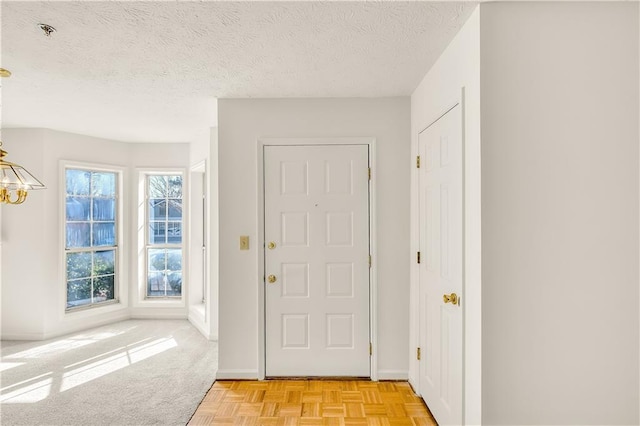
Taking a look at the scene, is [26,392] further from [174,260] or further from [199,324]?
[174,260]

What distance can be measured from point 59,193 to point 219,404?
10.6 ft

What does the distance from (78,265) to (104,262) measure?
298mm

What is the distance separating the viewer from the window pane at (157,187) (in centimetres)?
505

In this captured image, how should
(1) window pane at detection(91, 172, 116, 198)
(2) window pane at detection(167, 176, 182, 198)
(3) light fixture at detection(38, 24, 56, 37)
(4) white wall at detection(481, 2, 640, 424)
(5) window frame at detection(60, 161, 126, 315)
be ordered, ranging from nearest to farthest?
(4) white wall at detection(481, 2, 640, 424) → (3) light fixture at detection(38, 24, 56, 37) → (5) window frame at detection(60, 161, 126, 315) → (1) window pane at detection(91, 172, 116, 198) → (2) window pane at detection(167, 176, 182, 198)

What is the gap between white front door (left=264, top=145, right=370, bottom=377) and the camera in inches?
124

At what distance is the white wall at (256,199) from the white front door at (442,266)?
1.05 feet

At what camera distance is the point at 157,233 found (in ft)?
16.6

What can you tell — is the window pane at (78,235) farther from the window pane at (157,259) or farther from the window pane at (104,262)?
the window pane at (157,259)

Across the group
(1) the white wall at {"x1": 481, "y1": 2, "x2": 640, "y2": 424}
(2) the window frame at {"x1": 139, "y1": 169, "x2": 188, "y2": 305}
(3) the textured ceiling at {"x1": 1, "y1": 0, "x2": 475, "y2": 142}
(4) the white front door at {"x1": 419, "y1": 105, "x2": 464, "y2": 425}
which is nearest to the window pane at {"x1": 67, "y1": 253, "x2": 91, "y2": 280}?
(2) the window frame at {"x1": 139, "y1": 169, "x2": 188, "y2": 305}

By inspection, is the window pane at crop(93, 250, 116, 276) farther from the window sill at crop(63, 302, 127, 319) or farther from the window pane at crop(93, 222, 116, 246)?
the window sill at crop(63, 302, 127, 319)

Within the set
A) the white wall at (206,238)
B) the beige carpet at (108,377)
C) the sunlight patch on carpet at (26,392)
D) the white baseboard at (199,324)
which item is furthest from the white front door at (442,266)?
the sunlight patch on carpet at (26,392)

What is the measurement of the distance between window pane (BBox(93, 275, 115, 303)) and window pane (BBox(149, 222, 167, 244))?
0.71 m

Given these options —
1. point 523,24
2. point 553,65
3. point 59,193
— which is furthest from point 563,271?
point 59,193

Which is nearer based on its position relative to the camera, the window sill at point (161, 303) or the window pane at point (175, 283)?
the window sill at point (161, 303)
